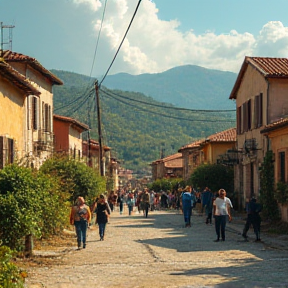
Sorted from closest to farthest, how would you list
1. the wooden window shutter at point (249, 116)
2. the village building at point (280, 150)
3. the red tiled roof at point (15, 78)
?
the red tiled roof at point (15, 78) < the village building at point (280, 150) < the wooden window shutter at point (249, 116)

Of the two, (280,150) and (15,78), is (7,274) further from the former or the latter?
(280,150)

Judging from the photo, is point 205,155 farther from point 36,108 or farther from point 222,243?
point 222,243

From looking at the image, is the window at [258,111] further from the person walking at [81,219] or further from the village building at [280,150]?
the person walking at [81,219]

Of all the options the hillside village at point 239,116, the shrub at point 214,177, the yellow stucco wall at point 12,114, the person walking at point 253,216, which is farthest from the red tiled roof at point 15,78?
the shrub at point 214,177

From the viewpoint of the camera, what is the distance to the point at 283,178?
78.3 feet

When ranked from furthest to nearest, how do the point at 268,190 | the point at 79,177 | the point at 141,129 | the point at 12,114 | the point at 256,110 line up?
the point at 141,129 → the point at 256,110 → the point at 79,177 → the point at 268,190 → the point at 12,114

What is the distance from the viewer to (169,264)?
45.2ft

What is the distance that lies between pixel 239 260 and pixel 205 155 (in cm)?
3883

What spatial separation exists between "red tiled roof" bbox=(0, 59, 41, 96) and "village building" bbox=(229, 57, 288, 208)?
9.55m

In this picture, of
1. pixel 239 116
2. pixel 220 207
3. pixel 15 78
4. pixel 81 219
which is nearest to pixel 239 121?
pixel 239 116

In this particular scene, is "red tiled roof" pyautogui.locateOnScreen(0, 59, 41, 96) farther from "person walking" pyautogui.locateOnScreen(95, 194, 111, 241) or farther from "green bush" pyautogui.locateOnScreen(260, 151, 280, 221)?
"green bush" pyautogui.locateOnScreen(260, 151, 280, 221)

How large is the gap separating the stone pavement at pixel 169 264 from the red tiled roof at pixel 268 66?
9074 millimetres

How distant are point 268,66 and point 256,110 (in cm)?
214

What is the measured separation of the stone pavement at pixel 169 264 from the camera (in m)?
11.3
